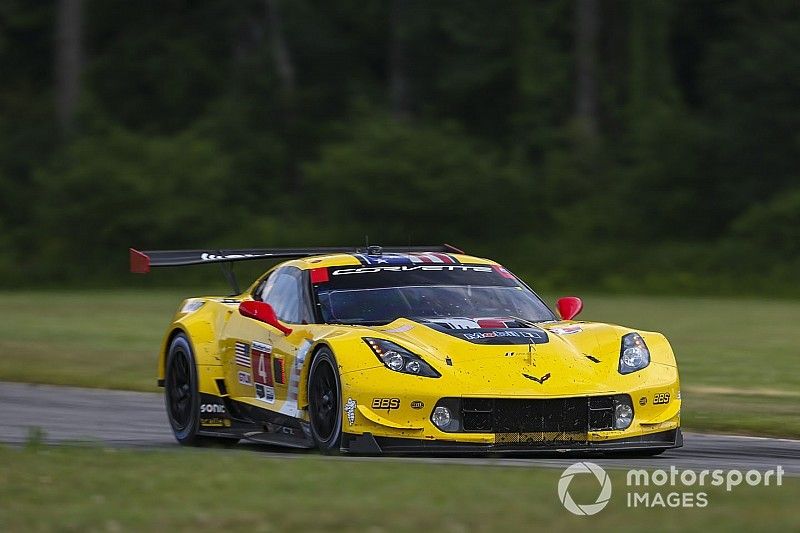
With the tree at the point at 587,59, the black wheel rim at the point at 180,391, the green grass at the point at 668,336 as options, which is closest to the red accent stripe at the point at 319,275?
the black wheel rim at the point at 180,391

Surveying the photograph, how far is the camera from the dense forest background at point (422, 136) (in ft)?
150

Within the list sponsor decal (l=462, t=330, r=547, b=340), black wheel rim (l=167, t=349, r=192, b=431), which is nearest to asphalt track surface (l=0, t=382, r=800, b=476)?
black wheel rim (l=167, t=349, r=192, b=431)

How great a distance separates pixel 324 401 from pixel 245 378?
1.49 m

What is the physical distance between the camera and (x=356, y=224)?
47156 mm

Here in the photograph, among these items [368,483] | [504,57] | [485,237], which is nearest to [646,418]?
[368,483]

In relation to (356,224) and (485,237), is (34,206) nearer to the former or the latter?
(356,224)

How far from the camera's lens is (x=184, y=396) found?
1215 cm

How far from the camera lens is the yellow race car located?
9672mm

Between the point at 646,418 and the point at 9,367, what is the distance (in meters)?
10.5

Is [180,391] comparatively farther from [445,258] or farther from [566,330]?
[566,330]

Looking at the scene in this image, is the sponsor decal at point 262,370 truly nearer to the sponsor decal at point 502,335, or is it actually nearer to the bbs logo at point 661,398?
the sponsor decal at point 502,335

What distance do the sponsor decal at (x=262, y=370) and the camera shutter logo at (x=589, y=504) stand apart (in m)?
3.19

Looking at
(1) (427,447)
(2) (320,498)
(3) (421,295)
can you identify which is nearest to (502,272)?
(3) (421,295)

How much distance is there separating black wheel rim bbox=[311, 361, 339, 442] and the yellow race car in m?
0.01
